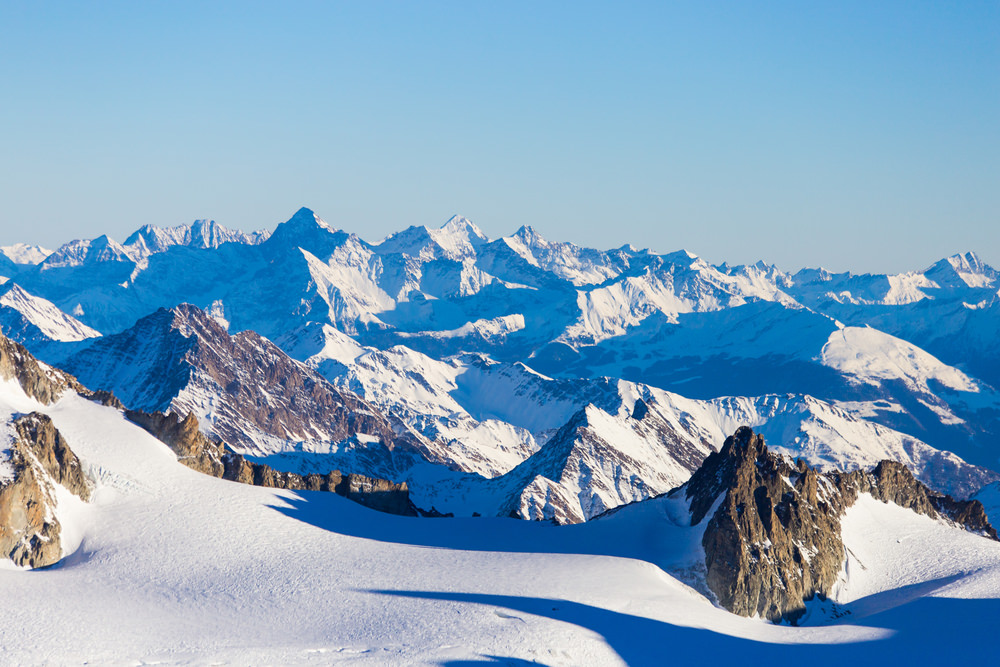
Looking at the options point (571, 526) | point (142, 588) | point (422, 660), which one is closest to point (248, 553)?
point (142, 588)

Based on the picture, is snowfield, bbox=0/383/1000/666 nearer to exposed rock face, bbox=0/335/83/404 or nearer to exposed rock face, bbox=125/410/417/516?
exposed rock face, bbox=0/335/83/404

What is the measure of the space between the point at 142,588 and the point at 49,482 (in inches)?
861

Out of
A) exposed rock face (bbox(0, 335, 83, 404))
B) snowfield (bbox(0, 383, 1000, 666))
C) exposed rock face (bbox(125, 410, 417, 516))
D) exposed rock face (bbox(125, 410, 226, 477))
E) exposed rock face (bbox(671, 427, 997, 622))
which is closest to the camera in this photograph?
snowfield (bbox(0, 383, 1000, 666))

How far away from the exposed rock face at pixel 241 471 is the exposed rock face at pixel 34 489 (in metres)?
21.0

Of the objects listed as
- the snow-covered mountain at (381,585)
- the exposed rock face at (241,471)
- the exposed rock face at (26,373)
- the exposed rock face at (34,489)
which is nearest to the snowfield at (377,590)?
the snow-covered mountain at (381,585)

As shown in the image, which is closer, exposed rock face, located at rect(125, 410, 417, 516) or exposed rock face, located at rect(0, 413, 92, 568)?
exposed rock face, located at rect(0, 413, 92, 568)

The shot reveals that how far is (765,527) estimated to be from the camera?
144 meters

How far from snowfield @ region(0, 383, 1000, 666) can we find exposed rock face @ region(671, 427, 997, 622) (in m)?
4.28

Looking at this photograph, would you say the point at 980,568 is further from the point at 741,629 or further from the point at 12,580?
the point at 12,580

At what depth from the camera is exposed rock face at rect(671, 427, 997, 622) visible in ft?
445

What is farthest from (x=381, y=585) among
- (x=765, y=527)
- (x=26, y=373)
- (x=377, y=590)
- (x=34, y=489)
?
(x=765, y=527)

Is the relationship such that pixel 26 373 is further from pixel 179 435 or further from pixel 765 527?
pixel 765 527

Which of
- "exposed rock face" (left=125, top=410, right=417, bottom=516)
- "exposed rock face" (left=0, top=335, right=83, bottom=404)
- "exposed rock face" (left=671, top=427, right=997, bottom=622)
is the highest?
"exposed rock face" (left=0, top=335, right=83, bottom=404)

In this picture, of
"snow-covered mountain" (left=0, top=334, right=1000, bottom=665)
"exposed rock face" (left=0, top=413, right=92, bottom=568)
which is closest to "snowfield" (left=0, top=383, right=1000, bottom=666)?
"snow-covered mountain" (left=0, top=334, right=1000, bottom=665)
